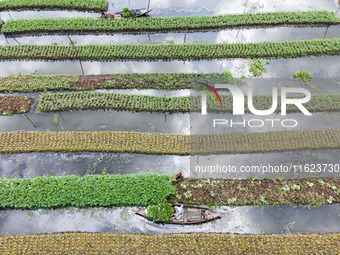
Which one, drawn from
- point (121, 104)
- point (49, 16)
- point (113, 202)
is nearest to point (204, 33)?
point (121, 104)

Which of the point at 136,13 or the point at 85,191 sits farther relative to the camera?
the point at 136,13

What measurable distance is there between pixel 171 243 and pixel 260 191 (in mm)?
4971

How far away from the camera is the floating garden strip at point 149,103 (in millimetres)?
15859

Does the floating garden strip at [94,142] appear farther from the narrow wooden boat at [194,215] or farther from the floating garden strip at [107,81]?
the floating garden strip at [107,81]

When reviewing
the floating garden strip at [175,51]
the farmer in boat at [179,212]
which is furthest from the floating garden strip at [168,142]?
the floating garden strip at [175,51]

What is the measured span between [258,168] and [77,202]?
9.21 m

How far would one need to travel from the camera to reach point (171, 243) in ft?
37.3

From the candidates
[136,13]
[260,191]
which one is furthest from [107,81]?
[260,191]

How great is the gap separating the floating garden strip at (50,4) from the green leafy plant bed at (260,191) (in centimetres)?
1788

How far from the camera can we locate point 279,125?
15141mm

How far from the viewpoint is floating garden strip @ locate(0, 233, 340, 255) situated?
11.2 meters

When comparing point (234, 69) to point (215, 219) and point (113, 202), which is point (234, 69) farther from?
point (113, 202)

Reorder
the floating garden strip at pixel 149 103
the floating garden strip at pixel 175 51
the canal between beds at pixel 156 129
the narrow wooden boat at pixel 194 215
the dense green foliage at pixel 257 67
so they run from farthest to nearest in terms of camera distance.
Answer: the floating garden strip at pixel 175 51, the dense green foliage at pixel 257 67, the floating garden strip at pixel 149 103, the canal between beds at pixel 156 129, the narrow wooden boat at pixel 194 215

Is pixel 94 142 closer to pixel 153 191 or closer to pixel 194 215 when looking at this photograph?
pixel 153 191
